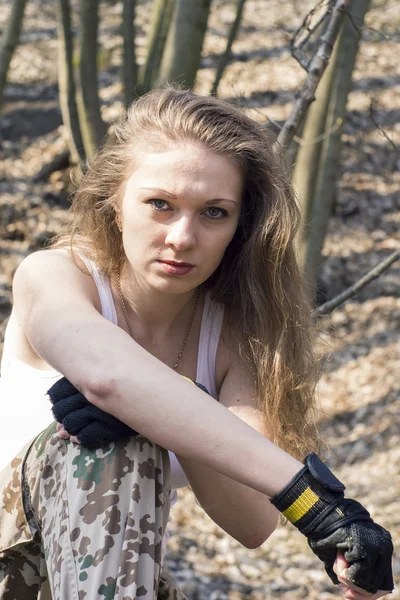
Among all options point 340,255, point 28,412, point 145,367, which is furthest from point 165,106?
point 340,255

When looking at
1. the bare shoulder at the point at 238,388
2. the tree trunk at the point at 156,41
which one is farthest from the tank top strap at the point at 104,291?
the tree trunk at the point at 156,41

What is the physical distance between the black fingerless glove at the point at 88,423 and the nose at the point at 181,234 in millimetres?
492

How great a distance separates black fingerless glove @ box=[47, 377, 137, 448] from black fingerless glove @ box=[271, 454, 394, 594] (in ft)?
1.41

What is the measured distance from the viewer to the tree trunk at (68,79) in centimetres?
611

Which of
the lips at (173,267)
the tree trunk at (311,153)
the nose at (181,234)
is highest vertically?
the tree trunk at (311,153)

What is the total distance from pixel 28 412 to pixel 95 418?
497 millimetres

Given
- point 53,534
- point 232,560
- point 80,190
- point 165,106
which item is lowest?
point 232,560

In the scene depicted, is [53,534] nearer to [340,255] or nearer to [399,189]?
[340,255]

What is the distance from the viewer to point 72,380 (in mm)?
2055

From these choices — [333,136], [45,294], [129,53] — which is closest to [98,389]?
[45,294]

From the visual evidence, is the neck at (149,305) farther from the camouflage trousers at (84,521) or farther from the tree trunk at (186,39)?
the tree trunk at (186,39)

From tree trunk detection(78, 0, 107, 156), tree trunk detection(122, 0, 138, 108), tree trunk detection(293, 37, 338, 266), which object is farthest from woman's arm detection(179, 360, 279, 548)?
tree trunk detection(78, 0, 107, 156)

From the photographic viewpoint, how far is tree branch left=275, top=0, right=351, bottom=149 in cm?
271

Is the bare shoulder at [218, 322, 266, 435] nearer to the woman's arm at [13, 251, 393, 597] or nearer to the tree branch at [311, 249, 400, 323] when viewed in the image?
the woman's arm at [13, 251, 393, 597]
